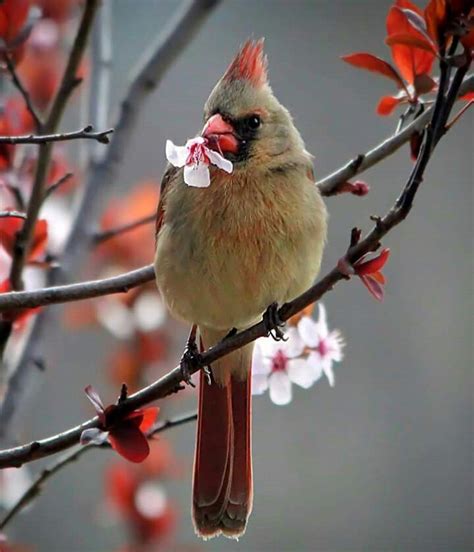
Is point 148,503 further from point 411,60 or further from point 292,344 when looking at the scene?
point 411,60

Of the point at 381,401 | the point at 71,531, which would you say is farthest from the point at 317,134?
the point at 71,531

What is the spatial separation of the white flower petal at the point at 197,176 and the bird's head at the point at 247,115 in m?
0.25

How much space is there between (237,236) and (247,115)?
0.74 feet

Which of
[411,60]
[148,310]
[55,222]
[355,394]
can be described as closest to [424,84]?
[411,60]

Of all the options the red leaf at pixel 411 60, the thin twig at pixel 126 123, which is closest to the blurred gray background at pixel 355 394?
the thin twig at pixel 126 123

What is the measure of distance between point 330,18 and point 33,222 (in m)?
3.54

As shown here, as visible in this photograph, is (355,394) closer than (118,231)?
No

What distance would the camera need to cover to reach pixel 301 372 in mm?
1609

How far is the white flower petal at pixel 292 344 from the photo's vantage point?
5.32 feet

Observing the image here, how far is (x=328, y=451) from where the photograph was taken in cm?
411

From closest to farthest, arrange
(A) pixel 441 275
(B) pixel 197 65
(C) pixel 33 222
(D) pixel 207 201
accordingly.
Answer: (C) pixel 33 222
(D) pixel 207 201
(A) pixel 441 275
(B) pixel 197 65

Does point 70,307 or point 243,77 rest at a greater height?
point 70,307

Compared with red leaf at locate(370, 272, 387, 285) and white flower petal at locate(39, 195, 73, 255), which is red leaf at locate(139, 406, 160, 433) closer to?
red leaf at locate(370, 272, 387, 285)

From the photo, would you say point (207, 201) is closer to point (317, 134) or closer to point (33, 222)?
point (33, 222)
